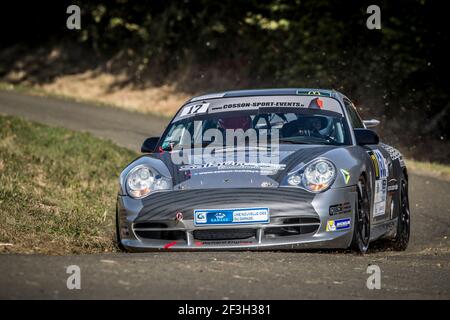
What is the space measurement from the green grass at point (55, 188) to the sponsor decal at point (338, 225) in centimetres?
217

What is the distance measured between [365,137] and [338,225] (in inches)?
50.0

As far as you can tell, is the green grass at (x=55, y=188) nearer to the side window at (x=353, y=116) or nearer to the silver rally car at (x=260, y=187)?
the silver rally car at (x=260, y=187)

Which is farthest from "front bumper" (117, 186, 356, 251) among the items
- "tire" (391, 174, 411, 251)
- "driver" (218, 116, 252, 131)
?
"tire" (391, 174, 411, 251)

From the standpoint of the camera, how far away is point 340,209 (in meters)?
8.06

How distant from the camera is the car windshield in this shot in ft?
30.1

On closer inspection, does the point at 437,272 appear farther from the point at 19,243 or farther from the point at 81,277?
the point at 19,243

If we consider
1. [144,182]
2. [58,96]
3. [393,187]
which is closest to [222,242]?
[144,182]

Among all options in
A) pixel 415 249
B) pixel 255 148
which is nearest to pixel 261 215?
pixel 255 148

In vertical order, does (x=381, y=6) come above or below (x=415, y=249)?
above

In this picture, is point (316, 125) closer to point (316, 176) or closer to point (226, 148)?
point (226, 148)

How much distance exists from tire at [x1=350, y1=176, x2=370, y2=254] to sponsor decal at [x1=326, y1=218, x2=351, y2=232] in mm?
109

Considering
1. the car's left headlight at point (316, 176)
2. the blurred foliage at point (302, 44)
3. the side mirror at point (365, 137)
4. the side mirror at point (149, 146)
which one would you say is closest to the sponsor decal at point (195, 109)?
the side mirror at point (149, 146)

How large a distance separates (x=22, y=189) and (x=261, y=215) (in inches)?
171
